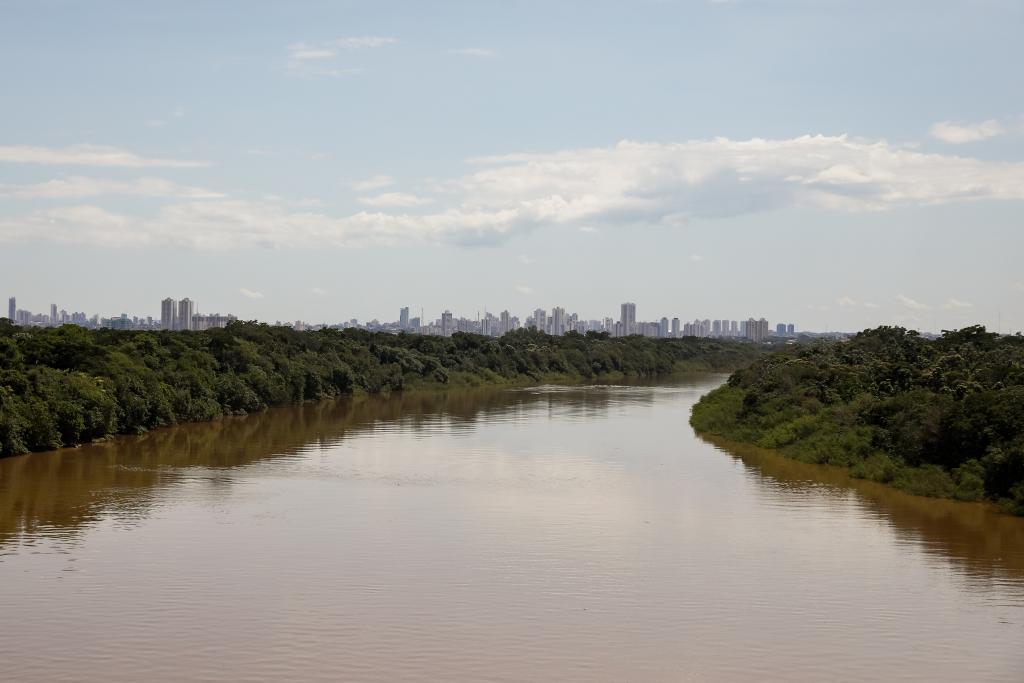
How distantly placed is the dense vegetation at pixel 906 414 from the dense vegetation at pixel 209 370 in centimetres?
2339

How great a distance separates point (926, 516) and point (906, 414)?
7082mm

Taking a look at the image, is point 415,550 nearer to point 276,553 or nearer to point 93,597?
point 276,553

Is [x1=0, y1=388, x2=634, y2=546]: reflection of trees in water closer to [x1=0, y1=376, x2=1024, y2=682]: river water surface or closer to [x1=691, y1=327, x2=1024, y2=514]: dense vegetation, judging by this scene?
[x1=0, y1=376, x2=1024, y2=682]: river water surface

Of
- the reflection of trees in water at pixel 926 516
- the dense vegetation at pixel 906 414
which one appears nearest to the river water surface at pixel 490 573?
the reflection of trees in water at pixel 926 516

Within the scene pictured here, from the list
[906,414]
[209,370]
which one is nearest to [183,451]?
[209,370]

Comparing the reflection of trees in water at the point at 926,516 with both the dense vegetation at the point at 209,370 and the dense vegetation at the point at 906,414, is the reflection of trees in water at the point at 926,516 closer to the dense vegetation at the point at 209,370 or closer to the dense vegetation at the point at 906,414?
the dense vegetation at the point at 906,414

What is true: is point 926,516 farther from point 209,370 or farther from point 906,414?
point 209,370

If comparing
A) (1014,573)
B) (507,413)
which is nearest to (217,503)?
(1014,573)

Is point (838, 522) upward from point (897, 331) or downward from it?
downward

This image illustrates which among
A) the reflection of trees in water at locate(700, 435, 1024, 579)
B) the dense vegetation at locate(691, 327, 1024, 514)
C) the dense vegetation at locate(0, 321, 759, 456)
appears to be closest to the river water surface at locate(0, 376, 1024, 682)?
the reflection of trees in water at locate(700, 435, 1024, 579)

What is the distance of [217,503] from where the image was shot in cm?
2861

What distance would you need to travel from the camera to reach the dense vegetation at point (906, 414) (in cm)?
3009

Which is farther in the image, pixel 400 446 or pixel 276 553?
pixel 400 446

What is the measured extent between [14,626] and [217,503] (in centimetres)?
1136
